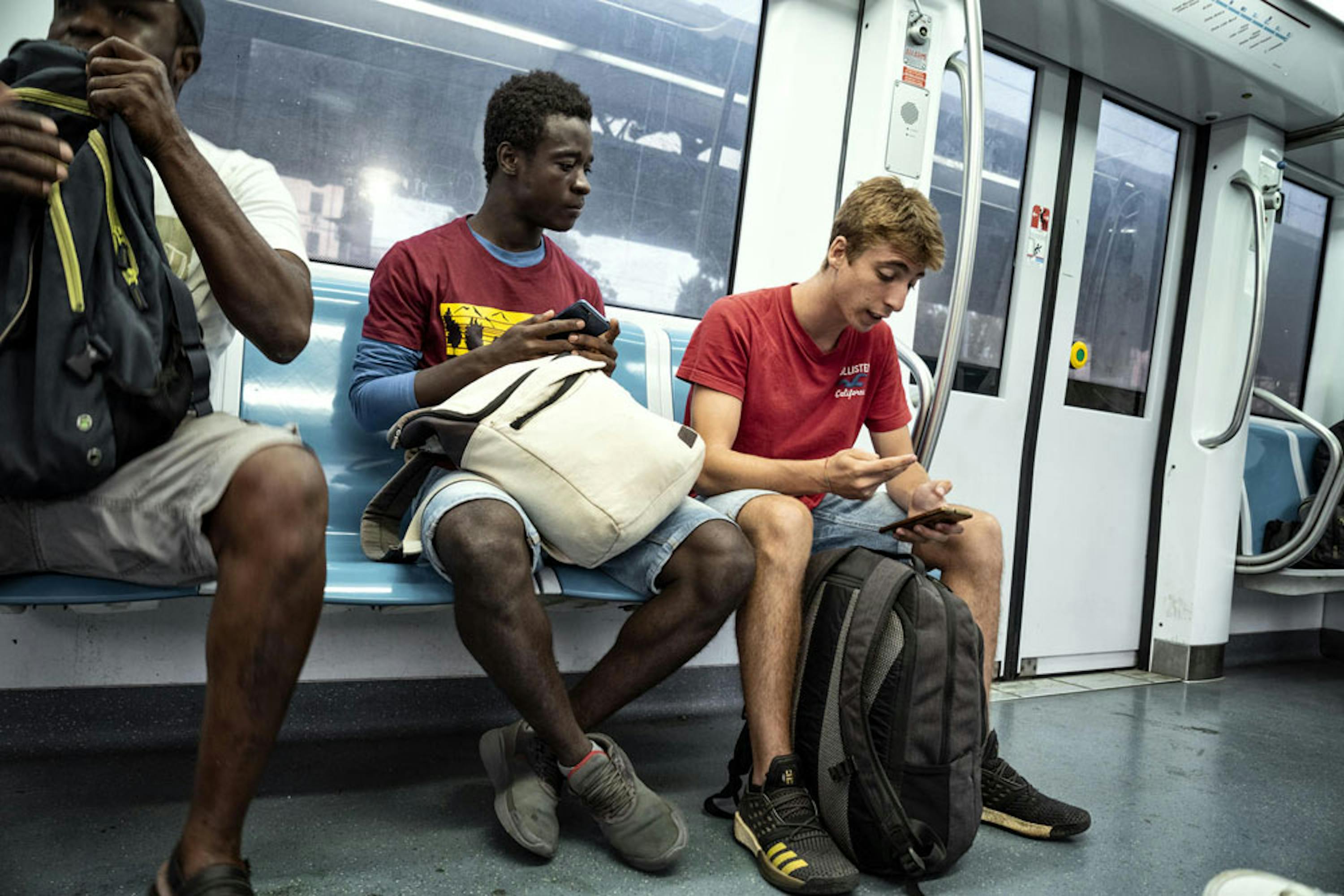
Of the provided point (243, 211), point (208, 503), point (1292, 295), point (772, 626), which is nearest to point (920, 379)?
point (772, 626)

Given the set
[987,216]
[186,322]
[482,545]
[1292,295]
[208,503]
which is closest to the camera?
[208,503]

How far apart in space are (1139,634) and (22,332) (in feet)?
13.3

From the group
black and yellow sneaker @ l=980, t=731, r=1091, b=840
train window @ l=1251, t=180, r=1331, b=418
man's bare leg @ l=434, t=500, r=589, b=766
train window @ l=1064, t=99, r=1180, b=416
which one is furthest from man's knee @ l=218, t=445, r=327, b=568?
train window @ l=1251, t=180, r=1331, b=418

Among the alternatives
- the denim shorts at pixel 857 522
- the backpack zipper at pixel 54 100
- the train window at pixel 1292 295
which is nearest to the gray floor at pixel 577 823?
the denim shorts at pixel 857 522

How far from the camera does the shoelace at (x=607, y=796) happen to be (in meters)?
1.59

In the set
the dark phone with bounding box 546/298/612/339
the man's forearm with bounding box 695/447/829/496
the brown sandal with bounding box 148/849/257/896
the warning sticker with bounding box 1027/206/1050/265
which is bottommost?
the brown sandal with bounding box 148/849/257/896

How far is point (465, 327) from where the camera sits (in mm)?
1983

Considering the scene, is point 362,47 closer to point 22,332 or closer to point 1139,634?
point 22,332

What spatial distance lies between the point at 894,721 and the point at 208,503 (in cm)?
115

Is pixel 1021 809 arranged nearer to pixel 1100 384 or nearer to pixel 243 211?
pixel 243 211

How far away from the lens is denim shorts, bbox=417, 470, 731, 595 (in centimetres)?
161

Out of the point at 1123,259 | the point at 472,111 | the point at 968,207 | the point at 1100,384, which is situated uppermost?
the point at 1123,259

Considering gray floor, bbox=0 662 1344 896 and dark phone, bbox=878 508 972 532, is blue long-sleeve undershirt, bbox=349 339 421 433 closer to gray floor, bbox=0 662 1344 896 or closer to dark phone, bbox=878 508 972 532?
gray floor, bbox=0 662 1344 896

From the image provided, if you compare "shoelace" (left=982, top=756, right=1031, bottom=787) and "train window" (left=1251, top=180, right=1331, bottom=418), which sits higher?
"train window" (left=1251, top=180, right=1331, bottom=418)
